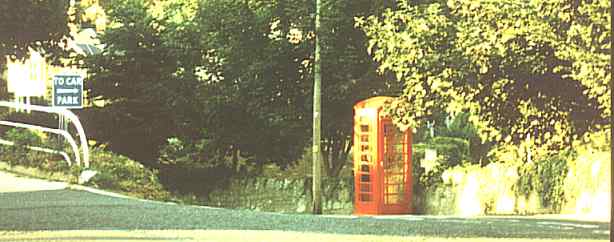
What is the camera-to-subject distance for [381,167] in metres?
6.45

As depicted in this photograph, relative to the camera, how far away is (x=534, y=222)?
5.51 metres

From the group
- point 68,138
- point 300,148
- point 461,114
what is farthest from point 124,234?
point 461,114

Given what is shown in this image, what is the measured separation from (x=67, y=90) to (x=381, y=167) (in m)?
2.00

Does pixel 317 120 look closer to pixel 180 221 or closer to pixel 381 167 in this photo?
pixel 180 221

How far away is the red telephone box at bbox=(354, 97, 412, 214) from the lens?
19.5 ft

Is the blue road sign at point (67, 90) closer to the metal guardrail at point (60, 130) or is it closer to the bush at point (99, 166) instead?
the metal guardrail at point (60, 130)

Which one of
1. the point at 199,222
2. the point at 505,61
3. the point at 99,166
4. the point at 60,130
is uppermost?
the point at 505,61

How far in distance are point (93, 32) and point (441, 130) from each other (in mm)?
1681

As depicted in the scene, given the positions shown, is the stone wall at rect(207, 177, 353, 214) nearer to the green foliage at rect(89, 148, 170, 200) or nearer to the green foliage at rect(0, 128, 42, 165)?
the green foliage at rect(89, 148, 170, 200)

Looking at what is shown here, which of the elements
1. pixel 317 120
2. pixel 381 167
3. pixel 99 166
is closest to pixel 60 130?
pixel 99 166

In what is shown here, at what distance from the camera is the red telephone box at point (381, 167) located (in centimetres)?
595

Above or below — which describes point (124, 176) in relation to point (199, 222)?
above

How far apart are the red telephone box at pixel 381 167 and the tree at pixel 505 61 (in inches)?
10.0

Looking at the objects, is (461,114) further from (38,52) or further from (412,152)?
(38,52)
